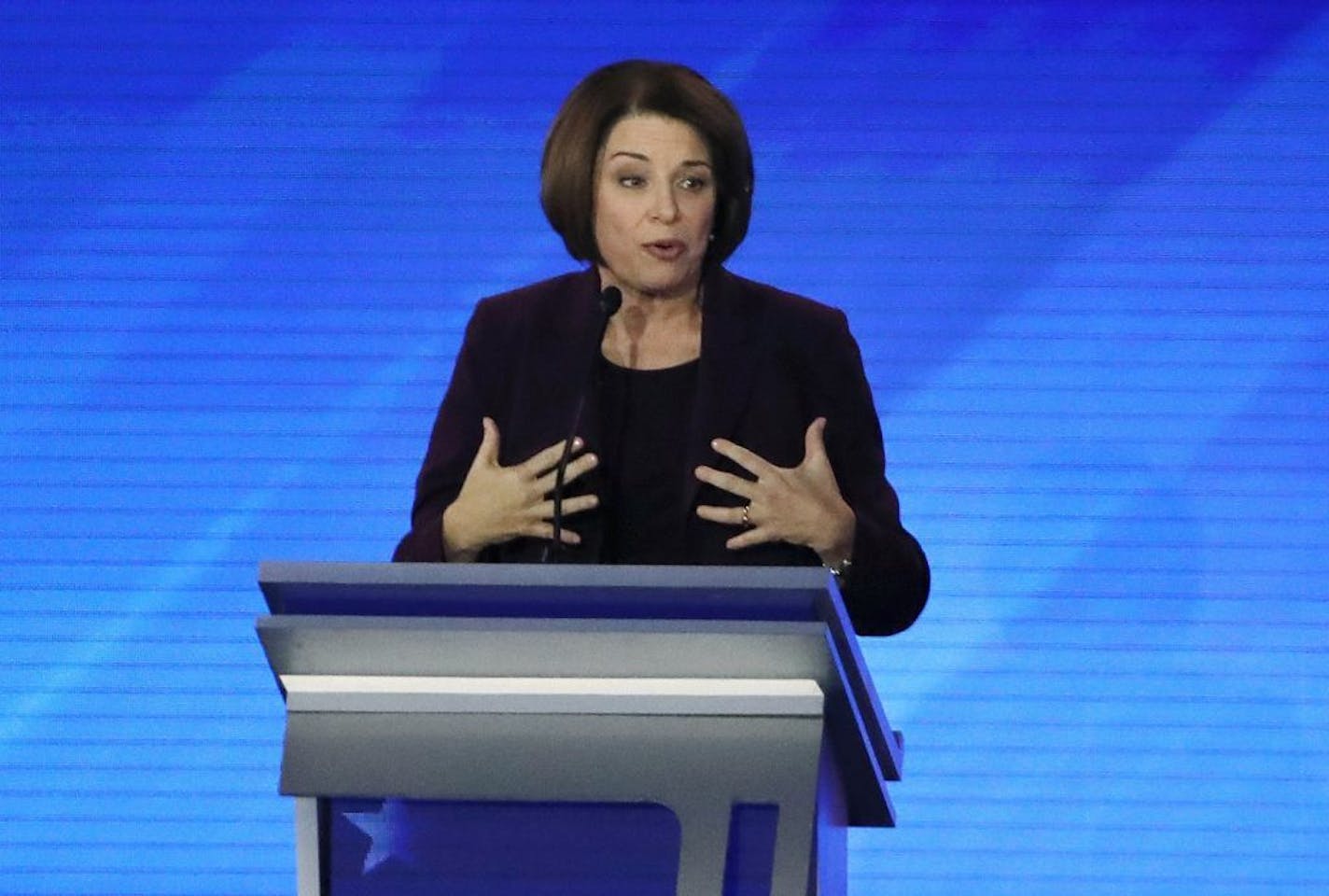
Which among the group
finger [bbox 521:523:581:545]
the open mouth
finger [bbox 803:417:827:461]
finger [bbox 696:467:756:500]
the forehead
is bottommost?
finger [bbox 521:523:581:545]

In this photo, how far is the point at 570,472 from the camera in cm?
221

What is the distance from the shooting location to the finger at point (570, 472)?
2.13 m

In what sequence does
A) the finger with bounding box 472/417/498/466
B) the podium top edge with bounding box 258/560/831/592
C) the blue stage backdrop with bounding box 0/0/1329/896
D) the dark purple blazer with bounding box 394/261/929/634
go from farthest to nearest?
the blue stage backdrop with bounding box 0/0/1329/896
the dark purple blazer with bounding box 394/261/929/634
the finger with bounding box 472/417/498/466
the podium top edge with bounding box 258/560/831/592

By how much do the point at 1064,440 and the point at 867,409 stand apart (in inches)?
47.8

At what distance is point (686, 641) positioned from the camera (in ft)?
5.51

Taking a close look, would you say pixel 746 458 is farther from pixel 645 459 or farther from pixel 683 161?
pixel 683 161

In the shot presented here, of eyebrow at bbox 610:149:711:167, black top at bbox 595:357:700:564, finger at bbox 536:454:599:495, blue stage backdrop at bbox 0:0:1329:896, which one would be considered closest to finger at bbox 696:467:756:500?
finger at bbox 536:454:599:495

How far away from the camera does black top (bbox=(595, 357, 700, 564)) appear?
2422mm

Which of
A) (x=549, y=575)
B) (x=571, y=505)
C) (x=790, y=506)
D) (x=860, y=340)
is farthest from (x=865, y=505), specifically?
(x=860, y=340)

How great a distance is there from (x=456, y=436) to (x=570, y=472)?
0.97 ft

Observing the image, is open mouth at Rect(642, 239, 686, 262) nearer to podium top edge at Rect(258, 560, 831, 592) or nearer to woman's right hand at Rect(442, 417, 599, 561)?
woman's right hand at Rect(442, 417, 599, 561)

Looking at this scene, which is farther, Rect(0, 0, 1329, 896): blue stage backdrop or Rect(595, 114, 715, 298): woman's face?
Rect(0, 0, 1329, 896): blue stage backdrop

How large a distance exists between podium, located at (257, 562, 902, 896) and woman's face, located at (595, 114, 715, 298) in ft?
2.79

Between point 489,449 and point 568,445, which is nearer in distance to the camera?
point 568,445
